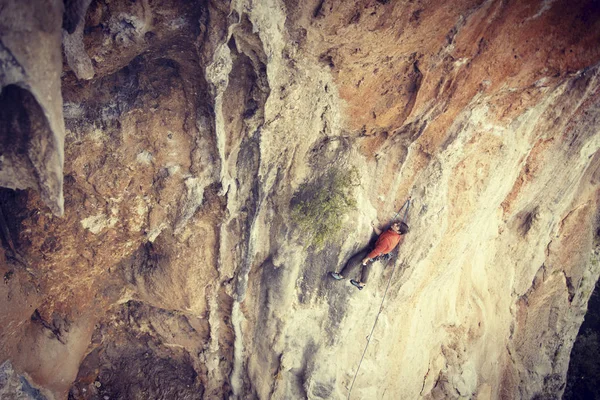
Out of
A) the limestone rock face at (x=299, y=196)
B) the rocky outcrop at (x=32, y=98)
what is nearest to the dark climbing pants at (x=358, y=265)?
the limestone rock face at (x=299, y=196)

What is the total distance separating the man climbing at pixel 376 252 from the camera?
270 inches

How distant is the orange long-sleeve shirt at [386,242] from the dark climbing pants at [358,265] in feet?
1.17

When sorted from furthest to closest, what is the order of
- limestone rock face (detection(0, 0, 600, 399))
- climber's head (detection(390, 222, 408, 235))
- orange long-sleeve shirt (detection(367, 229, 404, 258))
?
climber's head (detection(390, 222, 408, 235)) < orange long-sleeve shirt (detection(367, 229, 404, 258)) < limestone rock face (detection(0, 0, 600, 399))

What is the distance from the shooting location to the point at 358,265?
734 centimetres

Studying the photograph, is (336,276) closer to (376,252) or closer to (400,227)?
(376,252)

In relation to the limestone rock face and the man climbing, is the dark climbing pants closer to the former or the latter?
the man climbing

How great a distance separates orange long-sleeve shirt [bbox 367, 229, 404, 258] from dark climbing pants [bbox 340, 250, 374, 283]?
36 cm

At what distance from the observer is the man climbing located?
22.5 feet

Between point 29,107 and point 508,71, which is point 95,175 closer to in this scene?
point 29,107

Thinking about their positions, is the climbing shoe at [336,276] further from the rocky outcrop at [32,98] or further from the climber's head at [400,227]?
the rocky outcrop at [32,98]

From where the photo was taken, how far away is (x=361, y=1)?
16.8ft

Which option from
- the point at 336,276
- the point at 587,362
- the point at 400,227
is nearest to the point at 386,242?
the point at 400,227

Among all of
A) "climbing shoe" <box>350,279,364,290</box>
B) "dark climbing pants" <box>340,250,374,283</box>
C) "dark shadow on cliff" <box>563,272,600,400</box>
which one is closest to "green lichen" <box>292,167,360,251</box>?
"dark climbing pants" <box>340,250,374,283</box>

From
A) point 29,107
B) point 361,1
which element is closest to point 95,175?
point 29,107
